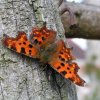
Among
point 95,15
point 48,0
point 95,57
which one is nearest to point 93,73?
point 95,57

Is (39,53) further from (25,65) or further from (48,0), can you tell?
(48,0)

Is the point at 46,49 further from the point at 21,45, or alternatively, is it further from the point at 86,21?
the point at 86,21

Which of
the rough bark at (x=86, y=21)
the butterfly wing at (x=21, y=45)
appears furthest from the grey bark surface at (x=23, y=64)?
the rough bark at (x=86, y=21)

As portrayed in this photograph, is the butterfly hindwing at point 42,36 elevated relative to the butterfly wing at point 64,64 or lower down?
elevated

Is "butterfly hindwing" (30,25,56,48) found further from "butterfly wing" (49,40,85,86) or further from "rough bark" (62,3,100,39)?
"rough bark" (62,3,100,39)

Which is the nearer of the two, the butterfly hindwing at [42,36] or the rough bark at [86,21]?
the butterfly hindwing at [42,36]

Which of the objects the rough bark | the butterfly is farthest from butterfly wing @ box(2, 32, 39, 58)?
the rough bark

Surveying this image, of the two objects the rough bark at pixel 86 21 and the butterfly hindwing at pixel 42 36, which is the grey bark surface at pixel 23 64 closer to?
the butterfly hindwing at pixel 42 36
